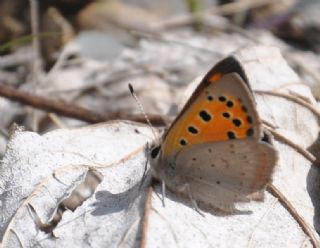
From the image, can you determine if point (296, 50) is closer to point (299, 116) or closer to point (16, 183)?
point (299, 116)

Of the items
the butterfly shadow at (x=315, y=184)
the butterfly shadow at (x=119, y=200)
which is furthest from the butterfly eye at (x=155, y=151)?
the butterfly shadow at (x=315, y=184)

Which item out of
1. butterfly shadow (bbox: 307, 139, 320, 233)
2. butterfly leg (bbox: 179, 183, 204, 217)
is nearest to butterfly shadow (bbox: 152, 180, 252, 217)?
butterfly leg (bbox: 179, 183, 204, 217)

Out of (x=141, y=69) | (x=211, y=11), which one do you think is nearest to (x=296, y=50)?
(x=211, y=11)

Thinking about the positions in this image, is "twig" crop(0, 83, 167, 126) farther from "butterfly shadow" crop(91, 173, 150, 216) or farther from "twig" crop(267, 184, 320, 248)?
"twig" crop(267, 184, 320, 248)

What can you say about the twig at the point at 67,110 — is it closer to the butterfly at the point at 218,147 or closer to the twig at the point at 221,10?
the butterfly at the point at 218,147

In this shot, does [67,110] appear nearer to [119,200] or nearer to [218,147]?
[119,200]

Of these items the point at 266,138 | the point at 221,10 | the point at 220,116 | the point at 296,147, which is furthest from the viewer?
the point at 221,10

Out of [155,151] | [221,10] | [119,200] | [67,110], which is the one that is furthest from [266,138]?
[221,10]
